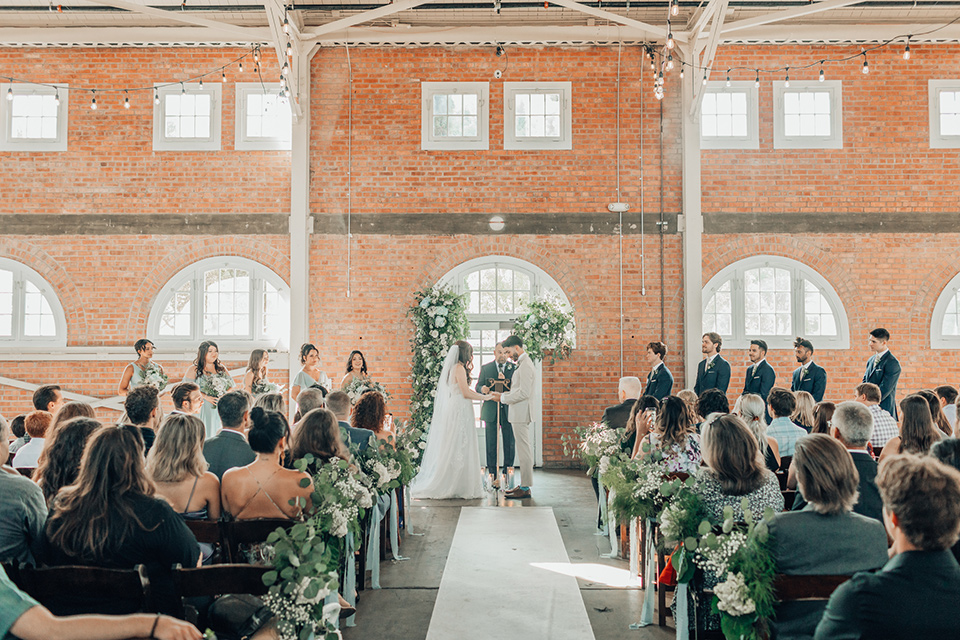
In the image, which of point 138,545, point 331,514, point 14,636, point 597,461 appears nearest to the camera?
point 14,636

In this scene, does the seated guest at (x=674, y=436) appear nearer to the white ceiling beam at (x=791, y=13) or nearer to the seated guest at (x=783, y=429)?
the seated guest at (x=783, y=429)

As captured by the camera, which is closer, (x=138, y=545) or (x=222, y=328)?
(x=138, y=545)

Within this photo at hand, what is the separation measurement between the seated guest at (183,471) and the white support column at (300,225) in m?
6.14

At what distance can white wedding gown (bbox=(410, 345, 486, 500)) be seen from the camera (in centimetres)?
784

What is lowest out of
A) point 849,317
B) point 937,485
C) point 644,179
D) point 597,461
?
point 597,461

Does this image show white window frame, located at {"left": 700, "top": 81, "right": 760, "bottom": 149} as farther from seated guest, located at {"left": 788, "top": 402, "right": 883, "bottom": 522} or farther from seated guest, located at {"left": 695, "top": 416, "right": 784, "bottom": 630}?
seated guest, located at {"left": 695, "top": 416, "right": 784, "bottom": 630}

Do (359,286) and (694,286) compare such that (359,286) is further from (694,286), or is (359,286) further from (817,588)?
(817,588)

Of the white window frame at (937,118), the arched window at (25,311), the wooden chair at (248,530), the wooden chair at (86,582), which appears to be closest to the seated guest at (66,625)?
the wooden chair at (86,582)

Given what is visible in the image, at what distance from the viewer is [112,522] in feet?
8.22

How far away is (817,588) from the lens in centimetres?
256

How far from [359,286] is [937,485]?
8444 millimetres

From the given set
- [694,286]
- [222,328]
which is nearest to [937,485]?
[694,286]

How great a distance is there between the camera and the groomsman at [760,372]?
8.46 m

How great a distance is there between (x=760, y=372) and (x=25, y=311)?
384 inches
